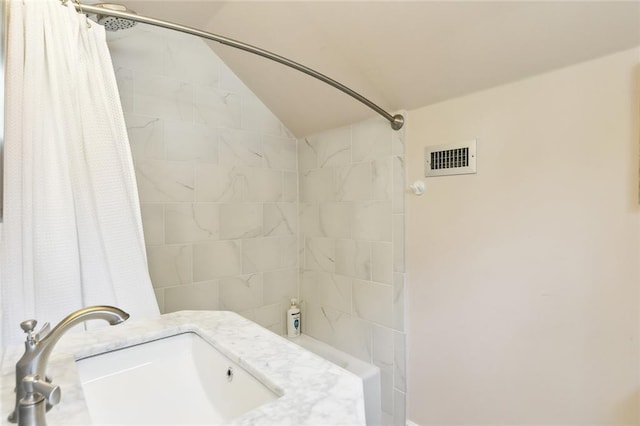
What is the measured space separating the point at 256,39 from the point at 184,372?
4.79 feet

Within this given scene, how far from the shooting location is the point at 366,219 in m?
1.77

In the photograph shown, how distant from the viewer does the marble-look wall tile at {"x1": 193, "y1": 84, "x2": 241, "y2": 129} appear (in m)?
1.81

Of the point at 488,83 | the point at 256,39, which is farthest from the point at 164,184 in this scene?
the point at 488,83

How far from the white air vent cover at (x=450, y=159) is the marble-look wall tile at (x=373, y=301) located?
628mm

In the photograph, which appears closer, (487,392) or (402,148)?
(487,392)

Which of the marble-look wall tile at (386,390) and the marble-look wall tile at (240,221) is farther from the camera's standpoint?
the marble-look wall tile at (240,221)

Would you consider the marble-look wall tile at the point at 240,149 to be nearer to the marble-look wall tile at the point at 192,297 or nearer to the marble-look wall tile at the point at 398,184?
the marble-look wall tile at the point at 192,297

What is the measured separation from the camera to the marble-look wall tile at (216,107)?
1.81 meters

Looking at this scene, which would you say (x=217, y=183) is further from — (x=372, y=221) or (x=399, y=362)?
(x=399, y=362)

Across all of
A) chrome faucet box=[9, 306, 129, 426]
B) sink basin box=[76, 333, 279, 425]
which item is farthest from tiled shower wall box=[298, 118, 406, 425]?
chrome faucet box=[9, 306, 129, 426]

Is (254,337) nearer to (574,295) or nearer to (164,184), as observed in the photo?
(574,295)

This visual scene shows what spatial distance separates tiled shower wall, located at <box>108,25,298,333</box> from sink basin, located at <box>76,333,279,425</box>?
0.90 m

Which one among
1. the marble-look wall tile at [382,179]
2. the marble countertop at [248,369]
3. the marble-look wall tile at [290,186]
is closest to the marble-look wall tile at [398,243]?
the marble-look wall tile at [382,179]

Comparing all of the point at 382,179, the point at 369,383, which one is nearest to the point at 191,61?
the point at 382,179
